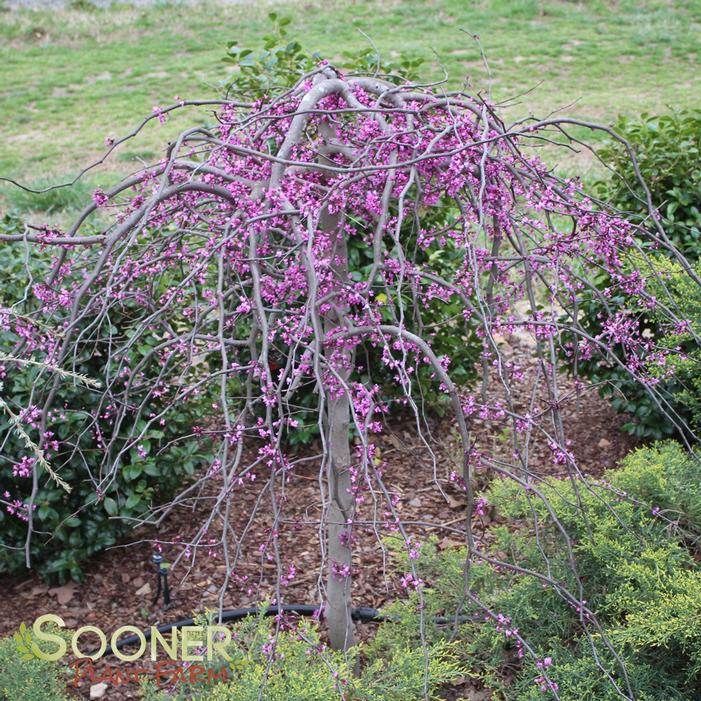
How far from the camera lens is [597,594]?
2.59 metres

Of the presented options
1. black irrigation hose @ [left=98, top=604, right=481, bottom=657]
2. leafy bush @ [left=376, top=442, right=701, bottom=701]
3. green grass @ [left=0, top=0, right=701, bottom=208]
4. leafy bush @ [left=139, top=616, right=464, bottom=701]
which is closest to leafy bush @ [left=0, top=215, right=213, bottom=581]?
black irrigation hose @ [left=98, top=604, right=481, bottom=657]

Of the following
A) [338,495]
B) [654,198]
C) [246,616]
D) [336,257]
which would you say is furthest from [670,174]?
[246,616]

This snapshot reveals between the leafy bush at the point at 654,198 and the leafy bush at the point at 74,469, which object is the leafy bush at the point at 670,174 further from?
the leafy bush at the point at 74,469

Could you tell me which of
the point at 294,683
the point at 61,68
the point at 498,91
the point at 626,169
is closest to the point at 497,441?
the point at 626,169

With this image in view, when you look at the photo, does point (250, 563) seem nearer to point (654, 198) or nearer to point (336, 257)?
point (336, 257)

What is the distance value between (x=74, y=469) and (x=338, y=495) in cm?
112

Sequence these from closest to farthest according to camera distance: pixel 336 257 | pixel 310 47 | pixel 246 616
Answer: pixel 336 257
pixel 246 616
pixel 310 47

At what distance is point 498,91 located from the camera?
10680 millimetres

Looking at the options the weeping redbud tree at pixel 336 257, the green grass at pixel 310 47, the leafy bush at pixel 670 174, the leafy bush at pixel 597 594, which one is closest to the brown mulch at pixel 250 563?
the leafy bush at pixel 597 594

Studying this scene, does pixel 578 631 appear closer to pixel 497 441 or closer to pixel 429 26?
pixel 497 441

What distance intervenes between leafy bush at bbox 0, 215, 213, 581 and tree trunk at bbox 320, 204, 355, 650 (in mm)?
747

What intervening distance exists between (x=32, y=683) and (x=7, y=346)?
120cm

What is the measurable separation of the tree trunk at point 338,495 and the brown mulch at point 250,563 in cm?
16

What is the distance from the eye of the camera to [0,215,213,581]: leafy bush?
3006 mm
